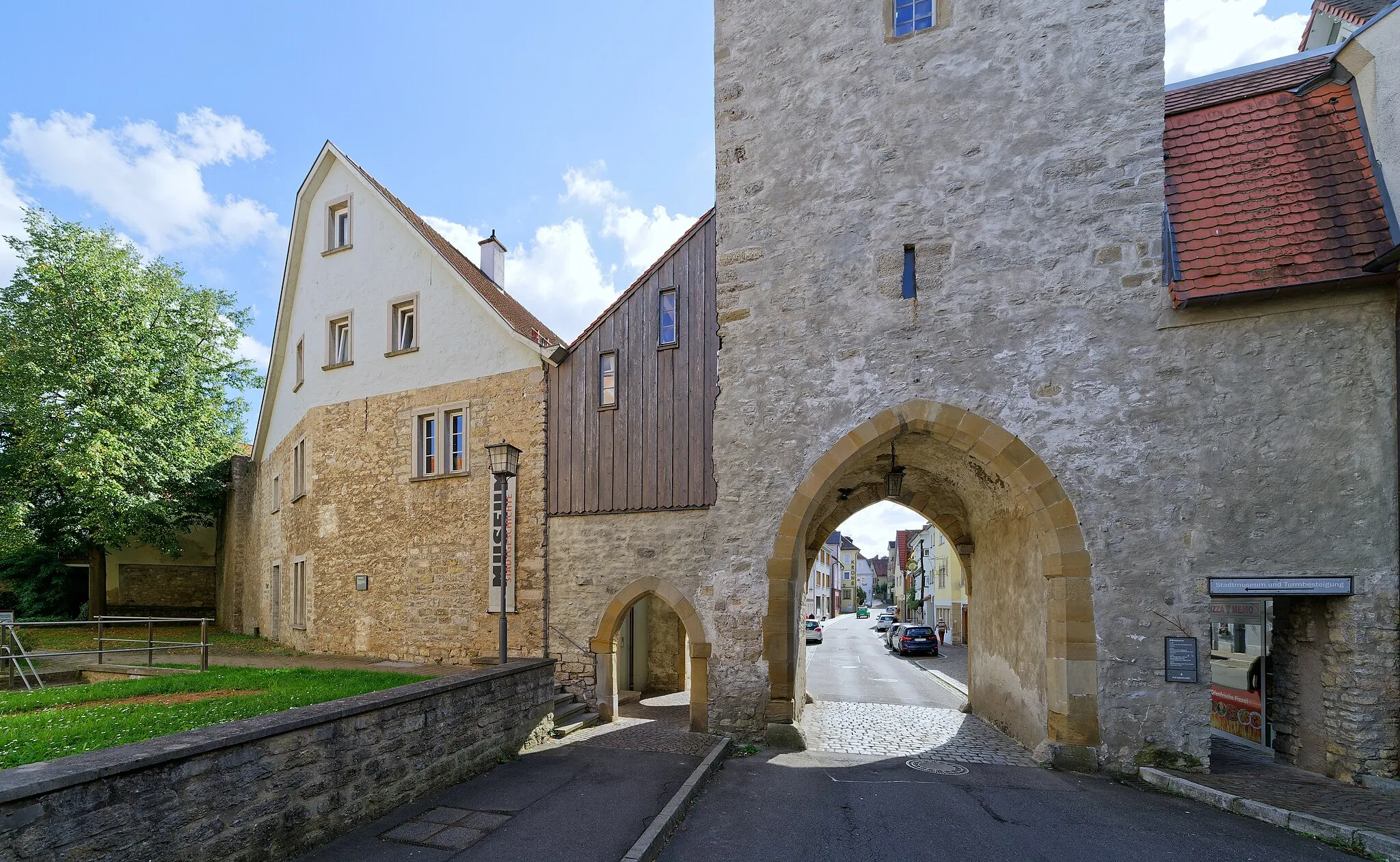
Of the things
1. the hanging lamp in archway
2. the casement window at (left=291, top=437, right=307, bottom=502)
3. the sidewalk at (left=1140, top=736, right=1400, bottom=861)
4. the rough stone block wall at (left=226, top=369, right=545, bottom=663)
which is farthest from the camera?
the casement window at (left=291, top=437, right=307, bottom=502)

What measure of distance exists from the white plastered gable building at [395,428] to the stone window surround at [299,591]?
5 centimetres

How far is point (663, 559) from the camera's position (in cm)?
1148

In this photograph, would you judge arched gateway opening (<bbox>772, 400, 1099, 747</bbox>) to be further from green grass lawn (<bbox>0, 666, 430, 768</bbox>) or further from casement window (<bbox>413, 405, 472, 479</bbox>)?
casement window (<bbox>413, 405, 472, 479</bbox>)

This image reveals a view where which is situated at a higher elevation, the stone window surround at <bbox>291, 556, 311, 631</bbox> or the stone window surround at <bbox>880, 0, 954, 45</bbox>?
the stone window surround at <bbox>880, 0, 954, 45</bbox>

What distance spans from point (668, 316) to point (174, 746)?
872cm

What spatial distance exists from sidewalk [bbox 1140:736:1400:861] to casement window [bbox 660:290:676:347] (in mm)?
8318

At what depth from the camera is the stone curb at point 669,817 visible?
5617 mm

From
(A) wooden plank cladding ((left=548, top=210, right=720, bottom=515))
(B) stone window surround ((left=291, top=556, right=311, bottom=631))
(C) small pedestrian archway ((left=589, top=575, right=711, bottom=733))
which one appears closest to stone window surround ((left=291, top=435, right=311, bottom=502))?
(B) stone window surround ((left=291, top=556, right=311, bottom=631))

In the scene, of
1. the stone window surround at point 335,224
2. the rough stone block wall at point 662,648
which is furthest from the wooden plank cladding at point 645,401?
the stone window surround at point 335,224

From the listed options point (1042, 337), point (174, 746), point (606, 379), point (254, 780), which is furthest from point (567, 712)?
point (1042, 337)

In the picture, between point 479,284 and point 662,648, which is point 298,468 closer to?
point 479,284

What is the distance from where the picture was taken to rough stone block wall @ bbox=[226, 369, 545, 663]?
13070 mm

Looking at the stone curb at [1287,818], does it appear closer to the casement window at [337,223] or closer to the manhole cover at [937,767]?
the manhole cover at [937,767]

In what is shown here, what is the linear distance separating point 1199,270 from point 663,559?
7908 millimetres
